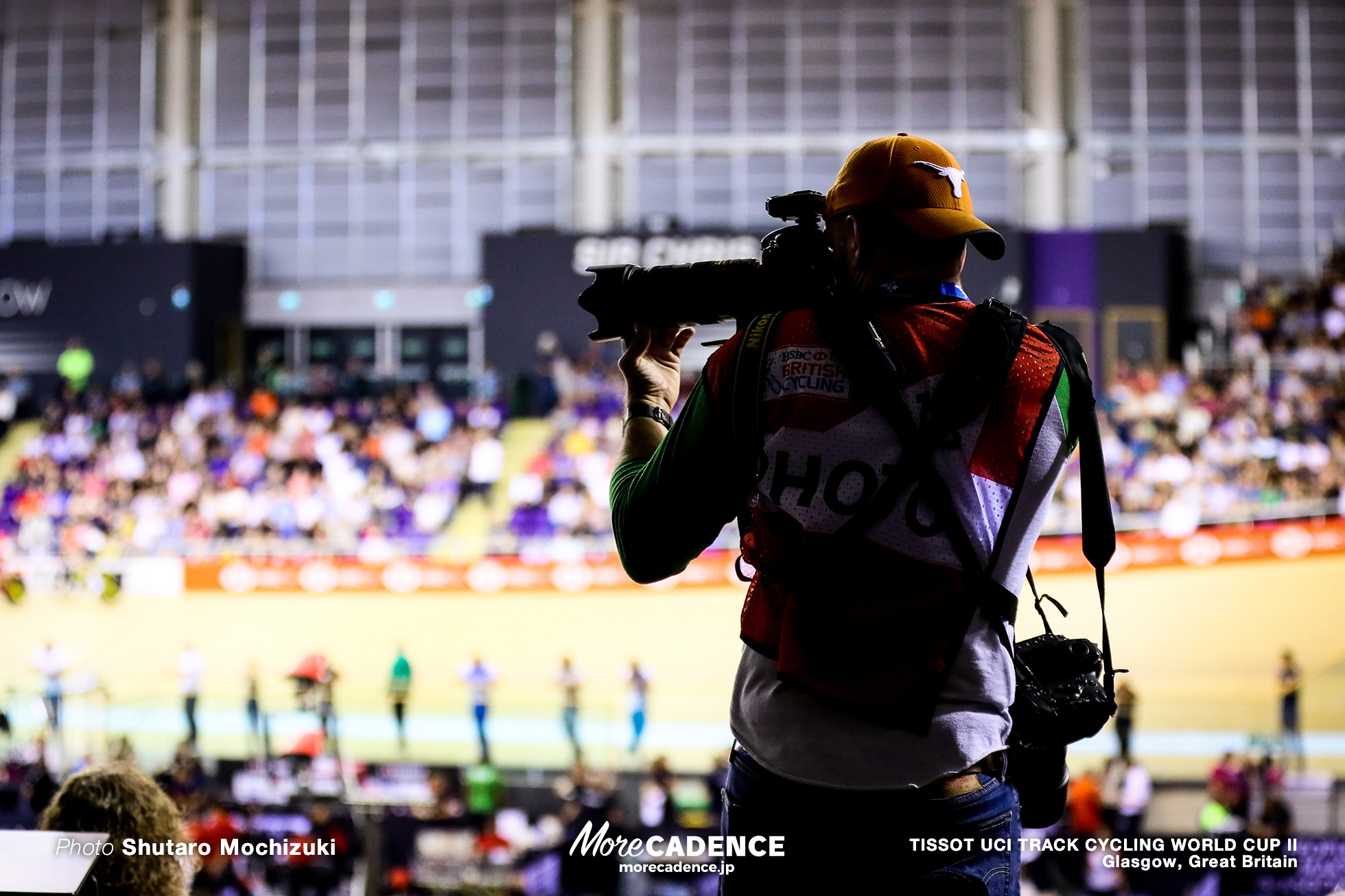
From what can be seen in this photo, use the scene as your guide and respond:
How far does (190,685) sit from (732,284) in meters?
12.1

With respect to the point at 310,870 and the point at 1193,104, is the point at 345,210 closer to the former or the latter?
the point at 1193,104

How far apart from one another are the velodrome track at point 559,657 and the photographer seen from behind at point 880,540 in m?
6.66

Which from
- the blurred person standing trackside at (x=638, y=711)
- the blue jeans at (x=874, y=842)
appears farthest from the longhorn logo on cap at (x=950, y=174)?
the blurred person standing trackside at (x=638, y=711)

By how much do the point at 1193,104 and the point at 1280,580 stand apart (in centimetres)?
1232

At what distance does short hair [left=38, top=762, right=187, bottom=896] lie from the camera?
1967 mm

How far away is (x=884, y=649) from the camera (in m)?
1.75

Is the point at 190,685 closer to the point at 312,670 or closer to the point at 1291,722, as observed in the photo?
the point at 312,670

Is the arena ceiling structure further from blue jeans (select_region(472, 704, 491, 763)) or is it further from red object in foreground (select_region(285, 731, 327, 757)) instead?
red object in foreground (select_region(285, 731, 327, 757))

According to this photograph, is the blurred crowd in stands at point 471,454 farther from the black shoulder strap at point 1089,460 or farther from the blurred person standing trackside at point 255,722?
the black shoulder strap at point 1089,460

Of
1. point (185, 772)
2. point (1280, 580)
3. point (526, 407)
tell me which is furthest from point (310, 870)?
point (526, 407)

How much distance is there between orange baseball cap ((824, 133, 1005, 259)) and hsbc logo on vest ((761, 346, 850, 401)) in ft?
0.74

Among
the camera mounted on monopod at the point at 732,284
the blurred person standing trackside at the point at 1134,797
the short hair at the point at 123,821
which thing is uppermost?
the camera mounted on monopod at the point at 732,284

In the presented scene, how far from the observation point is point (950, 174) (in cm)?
189

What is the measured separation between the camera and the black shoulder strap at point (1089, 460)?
6.06ft
